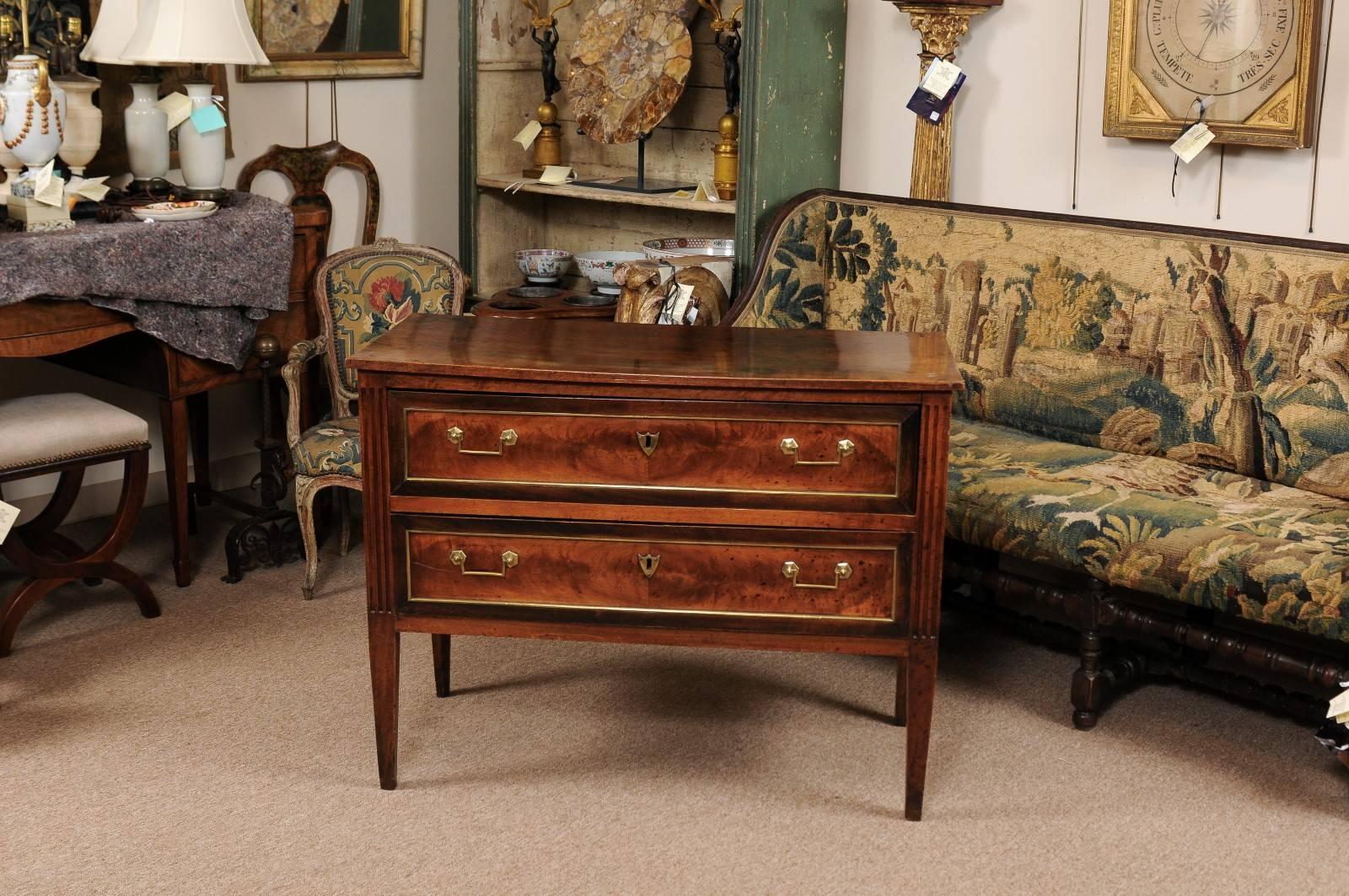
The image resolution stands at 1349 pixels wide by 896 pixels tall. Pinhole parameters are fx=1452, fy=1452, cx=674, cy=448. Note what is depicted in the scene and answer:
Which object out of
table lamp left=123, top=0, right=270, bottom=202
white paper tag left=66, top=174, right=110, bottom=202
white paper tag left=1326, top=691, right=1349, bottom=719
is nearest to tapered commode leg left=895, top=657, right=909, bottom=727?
white paper tag left=1326, top=691, right=1349, bottom=719

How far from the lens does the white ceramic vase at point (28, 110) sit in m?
4.02

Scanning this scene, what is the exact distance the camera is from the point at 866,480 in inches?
113

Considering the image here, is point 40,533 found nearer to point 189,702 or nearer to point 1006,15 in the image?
point 189,702

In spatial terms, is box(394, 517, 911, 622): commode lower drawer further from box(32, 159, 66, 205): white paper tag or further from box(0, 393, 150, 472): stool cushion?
box(32, 159, 66, 205): white paper tag

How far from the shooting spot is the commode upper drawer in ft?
9.36

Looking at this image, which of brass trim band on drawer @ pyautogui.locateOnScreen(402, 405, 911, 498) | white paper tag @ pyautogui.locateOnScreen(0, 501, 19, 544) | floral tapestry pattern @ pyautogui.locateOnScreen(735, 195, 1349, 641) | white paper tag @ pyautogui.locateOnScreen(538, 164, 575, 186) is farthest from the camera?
white paper tag @ pyautogui.locateOnScreen(538, 164, 575, 186)

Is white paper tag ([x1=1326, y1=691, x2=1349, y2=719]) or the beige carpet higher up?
white paper tag ([x1=1326, y1=691, x2=1349, y2=719])

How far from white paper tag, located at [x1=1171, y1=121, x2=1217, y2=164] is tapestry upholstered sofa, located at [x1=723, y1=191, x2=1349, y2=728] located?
231mm

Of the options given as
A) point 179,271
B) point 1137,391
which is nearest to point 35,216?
point 179,271

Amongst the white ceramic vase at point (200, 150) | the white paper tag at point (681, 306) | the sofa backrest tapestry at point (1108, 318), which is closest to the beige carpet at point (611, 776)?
the sofa backrest tapestry at point (1108, 318)

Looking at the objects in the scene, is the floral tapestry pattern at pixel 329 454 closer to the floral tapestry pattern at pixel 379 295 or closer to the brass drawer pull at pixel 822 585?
the floral tapestry pattern at pixel 379 295

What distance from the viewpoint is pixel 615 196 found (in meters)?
5.05

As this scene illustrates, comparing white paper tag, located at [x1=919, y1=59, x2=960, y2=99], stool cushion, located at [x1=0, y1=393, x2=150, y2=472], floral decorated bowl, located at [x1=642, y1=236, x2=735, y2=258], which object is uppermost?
white paper tag, located at [x1=919, y1=59, x2=960, y2=99]

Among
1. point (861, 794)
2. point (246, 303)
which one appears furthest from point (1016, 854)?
point (246, 303)
